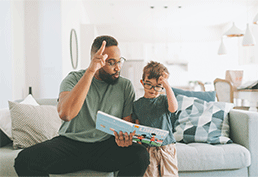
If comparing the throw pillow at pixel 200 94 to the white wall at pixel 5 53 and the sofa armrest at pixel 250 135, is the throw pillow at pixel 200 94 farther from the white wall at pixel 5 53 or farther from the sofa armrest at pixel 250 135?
the white wall at pixel 5 53

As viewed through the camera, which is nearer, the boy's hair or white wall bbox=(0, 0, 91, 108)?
the boy's hair

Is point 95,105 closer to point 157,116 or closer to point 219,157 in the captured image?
point 157,116

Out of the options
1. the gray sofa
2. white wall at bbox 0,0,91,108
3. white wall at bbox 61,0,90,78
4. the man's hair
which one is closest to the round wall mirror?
white wall at bbox 61,0,90,78

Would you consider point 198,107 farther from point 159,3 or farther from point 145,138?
point 159,3

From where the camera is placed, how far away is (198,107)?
2.11 m

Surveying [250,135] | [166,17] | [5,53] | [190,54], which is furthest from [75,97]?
[190,54]

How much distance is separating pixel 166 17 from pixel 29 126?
5.95m

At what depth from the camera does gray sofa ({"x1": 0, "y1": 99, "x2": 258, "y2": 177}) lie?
1.67 metres

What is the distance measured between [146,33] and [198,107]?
6507 mm

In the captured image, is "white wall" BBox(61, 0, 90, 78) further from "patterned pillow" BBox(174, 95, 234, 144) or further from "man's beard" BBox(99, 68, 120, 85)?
"man's beard" BBox(99, 68, 120, 85)

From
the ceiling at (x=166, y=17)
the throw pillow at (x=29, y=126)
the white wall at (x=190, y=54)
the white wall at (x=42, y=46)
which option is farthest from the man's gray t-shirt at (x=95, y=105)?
the white wall at (x=190, y=54)

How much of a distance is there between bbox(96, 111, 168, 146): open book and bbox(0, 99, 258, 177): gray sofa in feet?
2.00

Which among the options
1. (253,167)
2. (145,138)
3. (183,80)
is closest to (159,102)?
(145,138)

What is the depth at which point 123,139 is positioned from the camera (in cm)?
124
